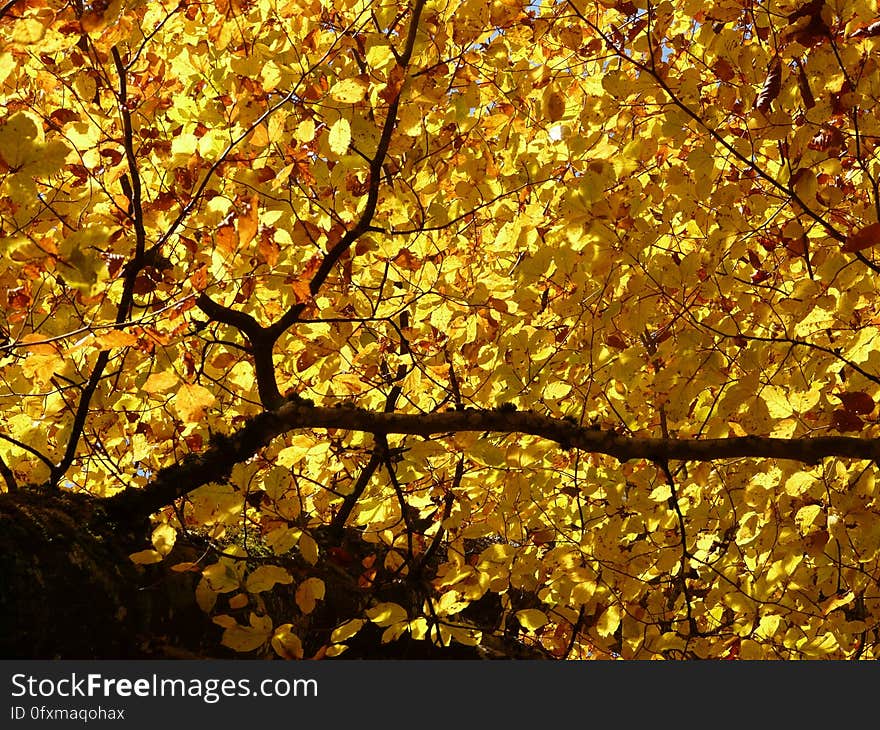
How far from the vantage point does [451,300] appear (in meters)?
3.22

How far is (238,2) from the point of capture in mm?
3131

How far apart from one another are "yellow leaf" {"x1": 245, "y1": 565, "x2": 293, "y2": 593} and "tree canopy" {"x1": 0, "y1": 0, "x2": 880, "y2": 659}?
1 cm

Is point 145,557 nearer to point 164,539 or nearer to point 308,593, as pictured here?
point 164,539

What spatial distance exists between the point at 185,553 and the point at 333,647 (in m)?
0.56

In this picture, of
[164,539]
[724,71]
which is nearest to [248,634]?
[164,539]

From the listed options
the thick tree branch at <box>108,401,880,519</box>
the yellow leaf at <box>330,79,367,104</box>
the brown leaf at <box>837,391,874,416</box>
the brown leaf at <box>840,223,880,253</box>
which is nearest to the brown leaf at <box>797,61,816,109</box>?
the brown leaf at <box>840,223,880,253</box>

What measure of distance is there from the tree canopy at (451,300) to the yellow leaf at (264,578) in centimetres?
1

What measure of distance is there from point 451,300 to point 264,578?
1.26 metres

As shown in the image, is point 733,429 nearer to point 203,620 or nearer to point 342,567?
point 342,567

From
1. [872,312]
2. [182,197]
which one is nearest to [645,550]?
[872,312]

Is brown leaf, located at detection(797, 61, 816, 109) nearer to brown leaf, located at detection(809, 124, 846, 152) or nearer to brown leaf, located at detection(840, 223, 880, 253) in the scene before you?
brown leaf, located at detection(809, 124, 846, 152)

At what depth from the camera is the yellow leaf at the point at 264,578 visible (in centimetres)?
254

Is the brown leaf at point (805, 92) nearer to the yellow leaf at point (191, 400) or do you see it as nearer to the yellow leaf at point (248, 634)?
the yellow leaf at point (191, 400)

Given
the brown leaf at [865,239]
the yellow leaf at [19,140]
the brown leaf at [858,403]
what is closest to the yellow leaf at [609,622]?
the brown leaf at [858,403]
